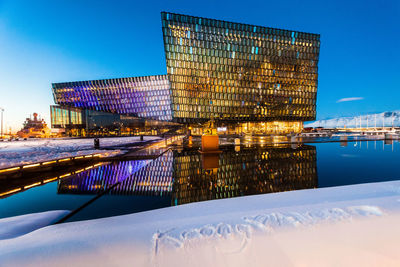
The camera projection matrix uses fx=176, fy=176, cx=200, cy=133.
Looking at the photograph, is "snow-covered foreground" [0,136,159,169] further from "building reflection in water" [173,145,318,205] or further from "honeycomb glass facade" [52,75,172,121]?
"honeycomb glass facade" [52,75,172,121]

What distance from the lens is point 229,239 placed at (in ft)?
9.32

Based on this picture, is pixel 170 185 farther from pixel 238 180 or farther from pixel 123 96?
pixel 123 96

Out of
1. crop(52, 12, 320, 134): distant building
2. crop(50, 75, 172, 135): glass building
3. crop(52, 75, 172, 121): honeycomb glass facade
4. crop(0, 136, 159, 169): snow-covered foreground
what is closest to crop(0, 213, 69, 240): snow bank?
crop(0, 136, 159, 169): snow-covered foreground

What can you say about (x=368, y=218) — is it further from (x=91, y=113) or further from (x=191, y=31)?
(x=91, y=113)

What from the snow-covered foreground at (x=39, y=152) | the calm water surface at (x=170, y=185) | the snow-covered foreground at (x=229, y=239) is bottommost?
the calm water surface at (x=170, y=185)

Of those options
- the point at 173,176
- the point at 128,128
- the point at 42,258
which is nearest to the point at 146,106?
the point at 128,128

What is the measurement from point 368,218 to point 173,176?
5.97 m

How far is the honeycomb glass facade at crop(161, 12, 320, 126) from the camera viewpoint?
51625 mm

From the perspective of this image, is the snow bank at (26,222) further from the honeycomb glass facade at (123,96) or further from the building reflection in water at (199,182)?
the honeycomb glass facade at (123,96)

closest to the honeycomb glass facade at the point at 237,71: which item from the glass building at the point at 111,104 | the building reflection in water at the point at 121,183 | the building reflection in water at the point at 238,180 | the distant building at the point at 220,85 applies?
the distant building at the point at 220,85

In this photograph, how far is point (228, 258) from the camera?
2.53m

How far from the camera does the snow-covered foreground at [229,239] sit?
99.2 inches

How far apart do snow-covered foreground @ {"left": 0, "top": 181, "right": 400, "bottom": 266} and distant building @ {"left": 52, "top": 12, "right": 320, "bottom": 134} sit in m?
48.8

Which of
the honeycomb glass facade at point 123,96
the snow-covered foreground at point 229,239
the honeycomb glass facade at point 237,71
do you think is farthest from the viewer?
the honeycomb glass facade at point 123,96
